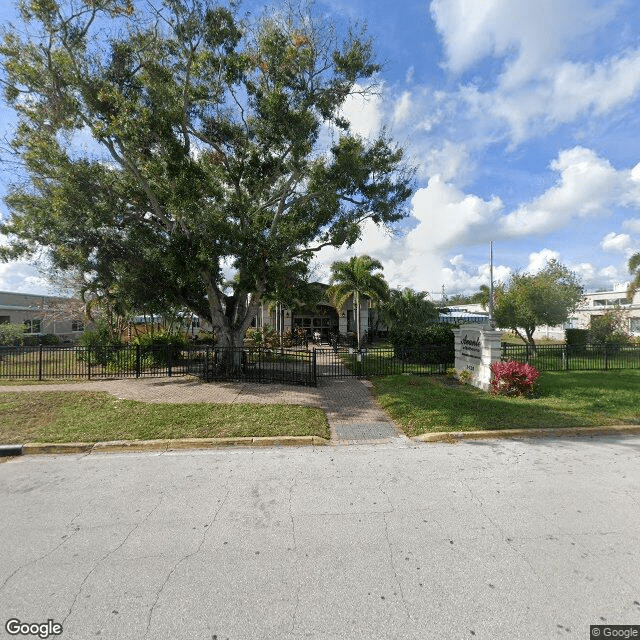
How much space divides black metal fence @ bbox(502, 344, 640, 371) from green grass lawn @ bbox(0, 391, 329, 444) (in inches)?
421

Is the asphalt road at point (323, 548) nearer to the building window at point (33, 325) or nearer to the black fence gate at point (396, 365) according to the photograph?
the black fence gate at point (396, 365)

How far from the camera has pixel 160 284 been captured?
39.2 ft

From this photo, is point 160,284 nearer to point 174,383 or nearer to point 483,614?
point 174,383

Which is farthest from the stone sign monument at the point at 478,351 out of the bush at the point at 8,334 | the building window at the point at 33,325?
the building window at the point at 33,325

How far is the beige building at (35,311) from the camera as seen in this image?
81.7ft

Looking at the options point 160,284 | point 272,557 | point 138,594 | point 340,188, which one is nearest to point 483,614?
point 272,557

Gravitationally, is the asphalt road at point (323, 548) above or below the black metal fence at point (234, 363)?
below

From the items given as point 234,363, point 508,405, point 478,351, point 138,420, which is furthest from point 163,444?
point 478,351

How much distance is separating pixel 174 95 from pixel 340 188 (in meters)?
5.33

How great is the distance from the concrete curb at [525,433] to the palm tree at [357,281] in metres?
16.2

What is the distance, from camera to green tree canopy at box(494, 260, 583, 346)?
755 inches

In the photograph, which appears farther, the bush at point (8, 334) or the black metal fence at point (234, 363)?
the bush at point (8, 334)

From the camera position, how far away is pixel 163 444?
5867mm

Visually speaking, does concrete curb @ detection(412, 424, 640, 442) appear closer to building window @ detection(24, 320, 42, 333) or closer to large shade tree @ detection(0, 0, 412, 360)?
large shade tree @ detection(0, 0, 412, 360)
